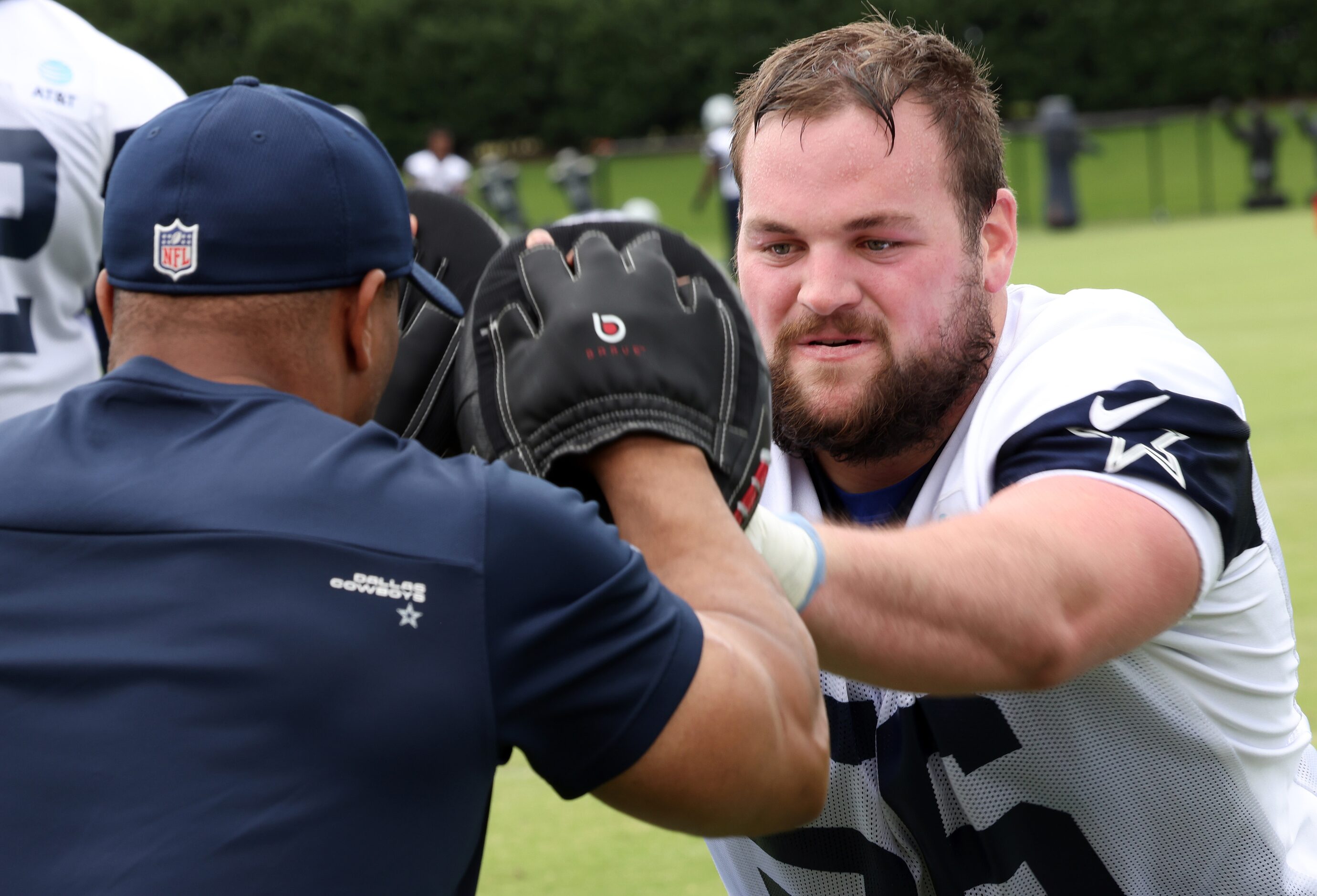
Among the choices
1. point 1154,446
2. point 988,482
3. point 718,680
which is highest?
point 718,680

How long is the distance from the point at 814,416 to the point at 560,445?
0.93 meters

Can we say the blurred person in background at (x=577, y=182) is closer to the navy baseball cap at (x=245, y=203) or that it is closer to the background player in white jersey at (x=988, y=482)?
the background player in white jersey at (x=988, y=482)

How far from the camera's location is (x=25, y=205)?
3.61 metres

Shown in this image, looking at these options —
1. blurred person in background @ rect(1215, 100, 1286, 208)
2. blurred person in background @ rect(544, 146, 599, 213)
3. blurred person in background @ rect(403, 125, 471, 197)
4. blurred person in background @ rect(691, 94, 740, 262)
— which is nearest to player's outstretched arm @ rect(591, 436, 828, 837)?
Result: blurred person in background @ rect(691, 94, 740, 262)

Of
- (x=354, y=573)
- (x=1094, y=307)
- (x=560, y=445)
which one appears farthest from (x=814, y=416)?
(x=354, y=573)

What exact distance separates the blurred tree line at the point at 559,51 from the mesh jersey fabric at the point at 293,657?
131 feet

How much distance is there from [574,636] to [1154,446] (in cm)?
100

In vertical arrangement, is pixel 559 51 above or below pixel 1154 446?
below

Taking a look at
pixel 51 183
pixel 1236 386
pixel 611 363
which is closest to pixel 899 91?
pixel 611 363

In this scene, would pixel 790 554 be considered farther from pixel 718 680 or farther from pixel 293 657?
pixel 293 657

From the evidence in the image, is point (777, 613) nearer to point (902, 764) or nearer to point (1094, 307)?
point (902, 764)

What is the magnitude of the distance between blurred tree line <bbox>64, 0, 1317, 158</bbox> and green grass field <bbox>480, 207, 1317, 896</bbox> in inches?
591

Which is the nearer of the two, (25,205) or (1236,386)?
(25,205)

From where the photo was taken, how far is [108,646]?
4.77 feet
